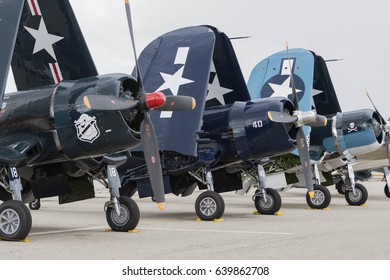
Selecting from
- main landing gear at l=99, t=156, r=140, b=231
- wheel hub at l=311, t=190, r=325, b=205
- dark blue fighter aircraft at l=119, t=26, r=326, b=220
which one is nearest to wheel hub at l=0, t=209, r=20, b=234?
main landing gear at l=99, t=156, r=140, b=231

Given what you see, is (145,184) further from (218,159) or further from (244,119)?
(244,119)

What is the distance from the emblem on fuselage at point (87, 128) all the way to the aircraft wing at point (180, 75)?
162 inches

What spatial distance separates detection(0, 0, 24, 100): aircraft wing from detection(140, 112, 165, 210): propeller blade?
2.47 metres

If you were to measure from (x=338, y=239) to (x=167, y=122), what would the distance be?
568 centimetres

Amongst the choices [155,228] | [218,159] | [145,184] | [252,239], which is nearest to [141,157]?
[145,184]

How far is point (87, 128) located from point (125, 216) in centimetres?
216

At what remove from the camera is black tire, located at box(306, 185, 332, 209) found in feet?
58.8

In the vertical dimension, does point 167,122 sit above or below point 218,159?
above

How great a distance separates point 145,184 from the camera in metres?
15.2

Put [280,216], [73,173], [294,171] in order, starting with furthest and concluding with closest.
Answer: [294,171] → [280,216] → [73,173]

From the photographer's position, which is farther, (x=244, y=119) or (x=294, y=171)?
(x=294, y=171)

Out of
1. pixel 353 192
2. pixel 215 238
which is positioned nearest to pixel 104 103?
pixel 215 238

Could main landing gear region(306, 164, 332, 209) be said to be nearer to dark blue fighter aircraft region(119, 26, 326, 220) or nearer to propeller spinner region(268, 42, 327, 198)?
dark blue fighter aircraft region(119, 26, 326, 220)

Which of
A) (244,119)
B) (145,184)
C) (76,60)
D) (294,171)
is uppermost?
(76,60)
